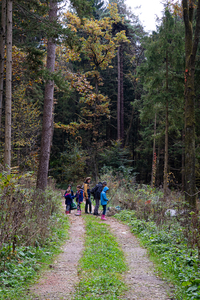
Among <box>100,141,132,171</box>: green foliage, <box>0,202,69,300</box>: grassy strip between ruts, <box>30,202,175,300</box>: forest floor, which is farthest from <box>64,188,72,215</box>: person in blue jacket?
<box>100,141,132,171</box>: green foliage

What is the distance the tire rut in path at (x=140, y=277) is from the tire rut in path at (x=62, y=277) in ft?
3.31

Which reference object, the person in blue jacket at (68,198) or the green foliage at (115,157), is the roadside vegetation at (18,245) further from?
the green foliage at (115,157)

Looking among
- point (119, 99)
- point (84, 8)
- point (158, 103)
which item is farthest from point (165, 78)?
point (119, 99)

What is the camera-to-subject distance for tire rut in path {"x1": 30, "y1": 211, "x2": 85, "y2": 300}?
13.1 feet

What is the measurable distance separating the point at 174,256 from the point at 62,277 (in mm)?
2519

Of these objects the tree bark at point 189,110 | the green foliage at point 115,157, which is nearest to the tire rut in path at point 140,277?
the tree bark at point 189,110

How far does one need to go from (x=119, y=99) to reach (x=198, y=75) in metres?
15.5

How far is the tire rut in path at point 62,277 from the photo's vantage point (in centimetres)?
401

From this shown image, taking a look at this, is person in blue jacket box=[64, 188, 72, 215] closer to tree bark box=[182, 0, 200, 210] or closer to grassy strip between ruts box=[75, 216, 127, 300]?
grassy strip between ruts box=[75, 216, 127, 300]

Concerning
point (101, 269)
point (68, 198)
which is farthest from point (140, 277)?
point (68, 198)

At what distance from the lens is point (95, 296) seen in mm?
4047

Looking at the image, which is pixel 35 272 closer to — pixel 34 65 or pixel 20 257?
pixel 20 257

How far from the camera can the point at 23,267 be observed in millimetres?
4523

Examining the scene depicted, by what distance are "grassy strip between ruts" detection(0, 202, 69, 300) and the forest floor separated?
158mm
